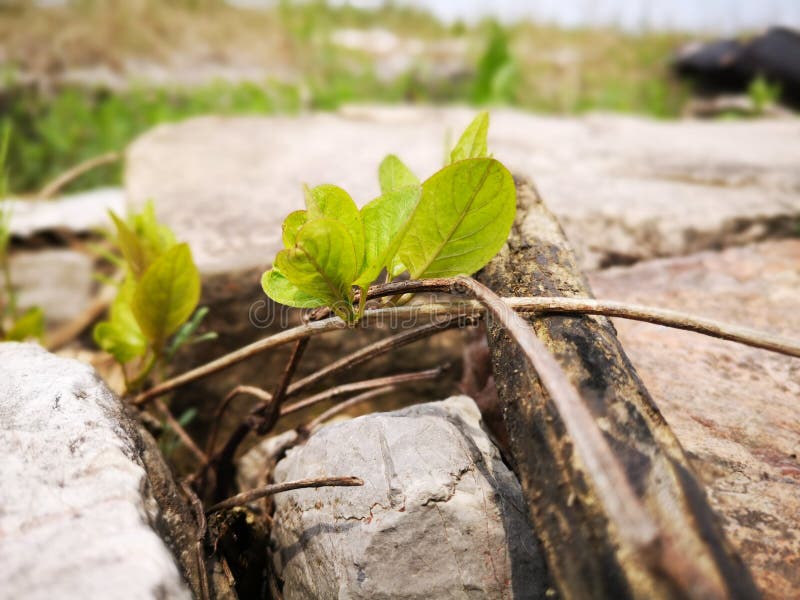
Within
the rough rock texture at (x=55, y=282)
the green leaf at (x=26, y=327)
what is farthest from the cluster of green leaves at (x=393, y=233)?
the rough rock texture at (x=55, y=282)

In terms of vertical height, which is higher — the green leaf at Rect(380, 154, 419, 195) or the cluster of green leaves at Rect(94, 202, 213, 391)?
the green leaf at Rect(380, 154, 419, 195)

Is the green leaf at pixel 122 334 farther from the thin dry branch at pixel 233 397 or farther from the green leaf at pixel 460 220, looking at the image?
the green leaf at pixel 460 220

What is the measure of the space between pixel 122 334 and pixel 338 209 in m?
0.69

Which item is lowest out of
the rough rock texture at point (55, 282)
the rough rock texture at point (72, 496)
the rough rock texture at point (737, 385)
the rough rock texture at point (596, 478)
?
the rough rock texture at point (55, 282)

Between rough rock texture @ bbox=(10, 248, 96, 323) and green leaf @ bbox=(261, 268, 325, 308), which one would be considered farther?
rough rock texture @ bbox=(10, 248, 96, 323)

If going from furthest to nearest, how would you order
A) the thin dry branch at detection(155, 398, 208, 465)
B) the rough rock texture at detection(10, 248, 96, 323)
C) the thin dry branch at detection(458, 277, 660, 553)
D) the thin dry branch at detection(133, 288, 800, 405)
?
the rough rock texture at detection(10, 248, 96, 323) → the thin dry branch at detection(155, 398, 208, 465) → the thin dry branch at detection(133, 288, 800, 405) → the thin dry branch at detection(458, 277, 660, 553)

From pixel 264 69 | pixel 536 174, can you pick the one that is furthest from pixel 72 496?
pixel 264 69

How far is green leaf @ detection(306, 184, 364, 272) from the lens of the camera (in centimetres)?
76

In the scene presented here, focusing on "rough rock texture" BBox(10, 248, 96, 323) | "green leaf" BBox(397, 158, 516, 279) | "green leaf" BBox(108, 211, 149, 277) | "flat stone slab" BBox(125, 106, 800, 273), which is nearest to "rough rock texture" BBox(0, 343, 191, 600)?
"green leaf" BBox(108, 211, 149, 277)

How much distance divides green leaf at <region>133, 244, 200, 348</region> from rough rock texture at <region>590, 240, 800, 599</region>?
89cm

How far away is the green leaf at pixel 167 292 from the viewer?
0.96 metres

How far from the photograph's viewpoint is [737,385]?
1.05 meters

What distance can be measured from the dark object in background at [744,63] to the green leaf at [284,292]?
6.74m

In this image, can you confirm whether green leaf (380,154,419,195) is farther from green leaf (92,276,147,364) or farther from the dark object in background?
the dark object in background
